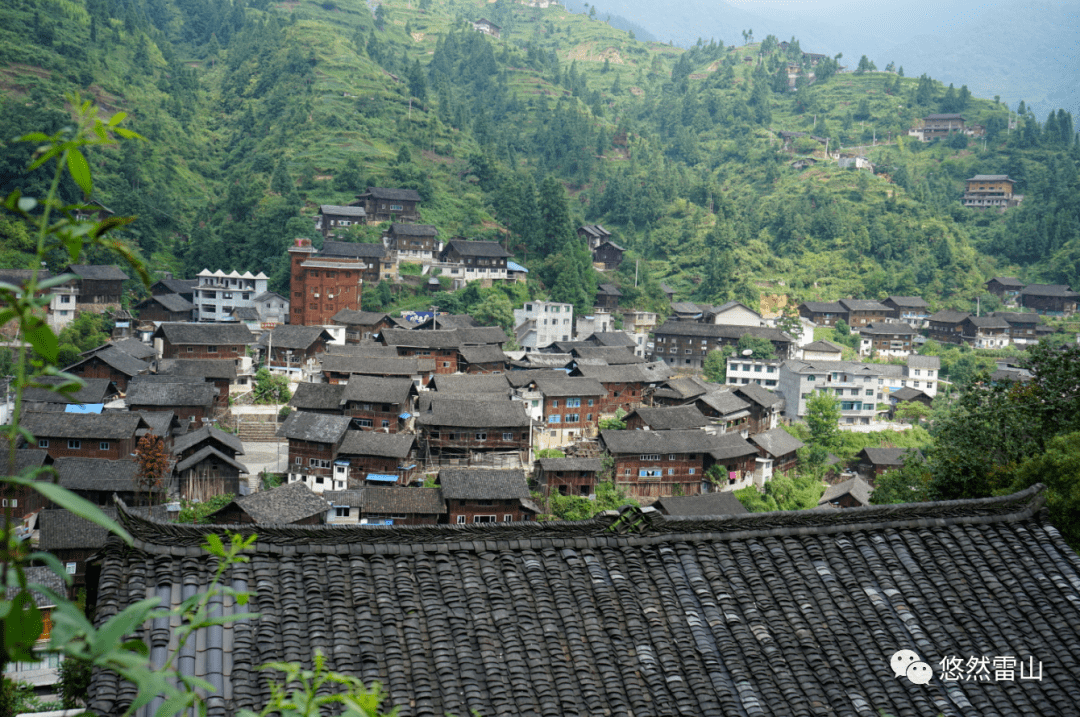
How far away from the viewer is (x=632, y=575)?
17.0 feet

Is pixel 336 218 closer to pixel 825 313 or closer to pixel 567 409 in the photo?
pixel 567 409

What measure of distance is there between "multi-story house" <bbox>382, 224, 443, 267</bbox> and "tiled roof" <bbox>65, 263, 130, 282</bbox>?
16.1 m

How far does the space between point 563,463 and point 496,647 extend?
81.5 feet

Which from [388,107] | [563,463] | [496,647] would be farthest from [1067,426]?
[388,107]

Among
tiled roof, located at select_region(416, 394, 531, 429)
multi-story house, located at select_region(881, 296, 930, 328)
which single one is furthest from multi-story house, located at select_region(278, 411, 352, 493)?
multi-story house, located at select_region(881, 296, 930, 328)

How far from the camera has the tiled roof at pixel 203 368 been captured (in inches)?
1318

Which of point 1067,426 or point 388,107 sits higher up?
point 388,107

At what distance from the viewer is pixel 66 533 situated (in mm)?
20516

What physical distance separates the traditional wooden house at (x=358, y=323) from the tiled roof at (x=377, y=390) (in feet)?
34.7

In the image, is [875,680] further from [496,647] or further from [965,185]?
[965,185]

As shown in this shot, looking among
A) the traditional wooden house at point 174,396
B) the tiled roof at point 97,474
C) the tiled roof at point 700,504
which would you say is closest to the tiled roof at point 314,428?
the traditional wooden house at point 174,396

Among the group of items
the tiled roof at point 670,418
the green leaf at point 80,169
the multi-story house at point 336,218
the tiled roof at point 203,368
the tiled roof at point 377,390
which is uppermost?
the green leaf at point 80,169

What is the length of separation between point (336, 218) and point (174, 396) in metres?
26.0

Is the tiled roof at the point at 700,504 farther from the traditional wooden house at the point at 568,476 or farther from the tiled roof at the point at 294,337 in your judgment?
the tiled roof at the point at 294,337
